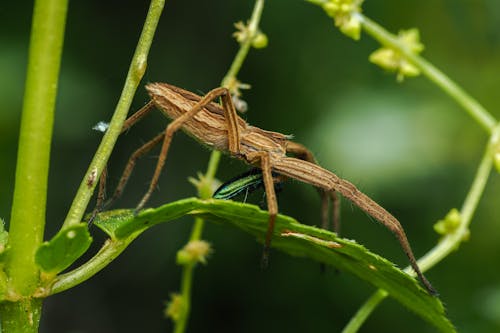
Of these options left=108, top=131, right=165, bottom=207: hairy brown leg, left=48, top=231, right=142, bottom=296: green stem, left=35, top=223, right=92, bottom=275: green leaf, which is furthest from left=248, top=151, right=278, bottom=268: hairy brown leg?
left=35, top=223, right=92, bottom=275: green leaf

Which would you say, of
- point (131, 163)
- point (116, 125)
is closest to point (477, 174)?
point (131, 163)

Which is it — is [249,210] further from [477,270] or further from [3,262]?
[477,270]

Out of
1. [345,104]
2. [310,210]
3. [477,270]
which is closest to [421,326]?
[477,270]

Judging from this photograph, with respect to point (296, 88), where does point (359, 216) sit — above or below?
below

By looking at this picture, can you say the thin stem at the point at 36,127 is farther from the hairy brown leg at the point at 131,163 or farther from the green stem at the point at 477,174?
the green stem at the point at 477,174

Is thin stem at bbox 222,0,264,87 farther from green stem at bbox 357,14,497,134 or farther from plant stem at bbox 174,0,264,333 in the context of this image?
green stem at bbox 357,14,497,134

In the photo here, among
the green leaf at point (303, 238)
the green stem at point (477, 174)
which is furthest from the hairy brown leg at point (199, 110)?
the green stem at point (477, 174)
